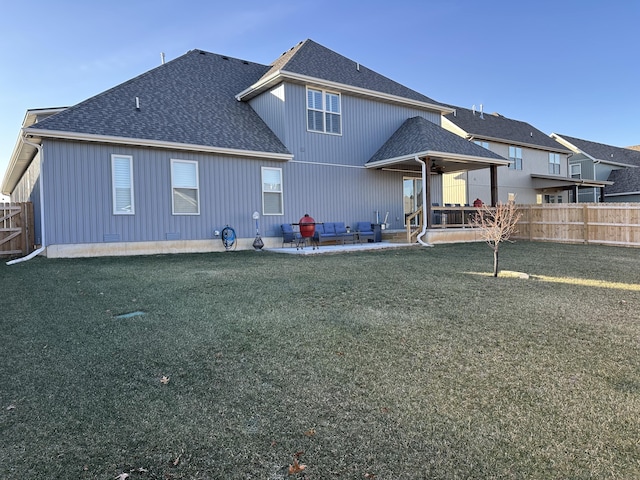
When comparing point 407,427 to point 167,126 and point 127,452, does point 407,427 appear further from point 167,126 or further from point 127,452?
point 167,126

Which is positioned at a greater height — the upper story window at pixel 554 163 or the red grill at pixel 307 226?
the upper story window at pixel 554 163

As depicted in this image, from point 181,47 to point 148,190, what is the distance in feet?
24.4

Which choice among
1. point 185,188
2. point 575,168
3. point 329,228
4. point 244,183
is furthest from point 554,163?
point 185,188

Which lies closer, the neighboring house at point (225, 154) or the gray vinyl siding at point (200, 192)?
the gray vinyl siding at point (200, 192)

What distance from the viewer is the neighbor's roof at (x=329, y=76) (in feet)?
45.5

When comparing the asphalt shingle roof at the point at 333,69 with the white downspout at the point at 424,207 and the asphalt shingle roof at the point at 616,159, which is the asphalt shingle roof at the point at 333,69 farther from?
the asphalt shingle roof at the point at 616,159

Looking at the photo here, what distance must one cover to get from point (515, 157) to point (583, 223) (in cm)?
1145

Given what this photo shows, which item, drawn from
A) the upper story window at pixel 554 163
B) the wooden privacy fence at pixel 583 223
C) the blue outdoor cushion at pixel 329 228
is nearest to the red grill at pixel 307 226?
the blue outdoor cushion at pixel 329 228

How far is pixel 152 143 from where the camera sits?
37.0 feet

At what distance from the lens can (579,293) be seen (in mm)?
5867

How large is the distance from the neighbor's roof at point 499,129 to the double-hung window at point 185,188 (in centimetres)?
1607

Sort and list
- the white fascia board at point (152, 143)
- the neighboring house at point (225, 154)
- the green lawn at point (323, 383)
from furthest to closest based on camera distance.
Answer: the neighboring house at point (225, 154), the white fascia board at point (152, 143), the green lawn at point (323, 383)

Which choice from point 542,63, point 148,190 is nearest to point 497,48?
point 542,63

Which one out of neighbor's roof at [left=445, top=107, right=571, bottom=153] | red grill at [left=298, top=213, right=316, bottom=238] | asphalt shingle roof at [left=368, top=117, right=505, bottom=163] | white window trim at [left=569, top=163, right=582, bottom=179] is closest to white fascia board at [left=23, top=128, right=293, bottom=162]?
red grill at [left=298, top=213, right=316, bottom=238]
